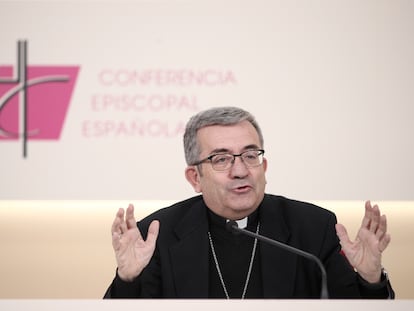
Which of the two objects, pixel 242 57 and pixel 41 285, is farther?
pixel 41 285

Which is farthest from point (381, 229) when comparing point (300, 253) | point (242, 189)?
point (242, 189)

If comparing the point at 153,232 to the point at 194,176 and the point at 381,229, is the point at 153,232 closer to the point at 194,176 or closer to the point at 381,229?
the point at 194,176

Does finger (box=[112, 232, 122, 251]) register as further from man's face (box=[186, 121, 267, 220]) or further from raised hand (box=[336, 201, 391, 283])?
raised hand (box=[336, 201, 391, 283])

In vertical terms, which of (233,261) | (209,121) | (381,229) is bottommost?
(233,261)

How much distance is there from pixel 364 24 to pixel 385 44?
0.19 metres

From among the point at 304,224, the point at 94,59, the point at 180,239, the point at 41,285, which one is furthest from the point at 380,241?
the point at 41,285

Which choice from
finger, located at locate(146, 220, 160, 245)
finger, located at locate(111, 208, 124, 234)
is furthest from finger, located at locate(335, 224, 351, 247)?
finger, located at locate(111, 208, 124, 234)

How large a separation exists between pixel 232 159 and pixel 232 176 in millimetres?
75

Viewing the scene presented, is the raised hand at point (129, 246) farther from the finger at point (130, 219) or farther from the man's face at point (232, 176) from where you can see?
the man's face at point (232, 176)

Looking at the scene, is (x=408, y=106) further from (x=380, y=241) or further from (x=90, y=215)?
(x=90, y=215)

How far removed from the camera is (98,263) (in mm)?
3936

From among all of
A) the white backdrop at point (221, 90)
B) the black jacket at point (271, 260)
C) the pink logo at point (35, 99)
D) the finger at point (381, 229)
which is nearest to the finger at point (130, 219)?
the black jacket at point (271, 260)

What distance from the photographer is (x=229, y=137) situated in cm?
232

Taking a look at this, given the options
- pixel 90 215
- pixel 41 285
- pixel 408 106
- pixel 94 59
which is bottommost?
pixel 41 285
